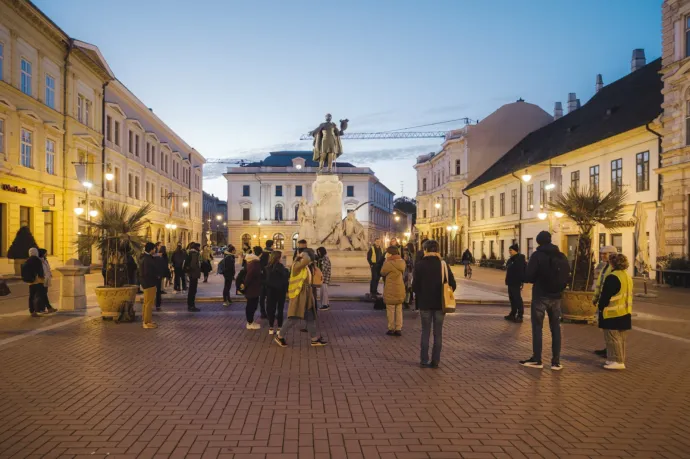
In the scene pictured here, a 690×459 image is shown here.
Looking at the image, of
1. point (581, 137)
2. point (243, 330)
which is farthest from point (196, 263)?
point (581, 137)

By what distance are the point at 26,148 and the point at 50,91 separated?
15.3ft

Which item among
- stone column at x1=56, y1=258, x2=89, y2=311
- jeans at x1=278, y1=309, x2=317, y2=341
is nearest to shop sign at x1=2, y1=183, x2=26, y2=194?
stone column at x1=56, y1=258, x2=89, y2=311

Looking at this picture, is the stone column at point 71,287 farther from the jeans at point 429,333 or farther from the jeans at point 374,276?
the jeans at point 429,333

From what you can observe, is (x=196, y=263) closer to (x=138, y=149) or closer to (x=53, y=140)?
(x=53, y=140)

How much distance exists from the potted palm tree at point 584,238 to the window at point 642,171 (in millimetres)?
16591

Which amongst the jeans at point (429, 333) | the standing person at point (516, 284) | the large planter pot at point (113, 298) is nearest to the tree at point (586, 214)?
the standing person at point (516, 284)

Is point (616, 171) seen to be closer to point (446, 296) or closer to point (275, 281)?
point (275, 281)

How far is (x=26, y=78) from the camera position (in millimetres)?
28750

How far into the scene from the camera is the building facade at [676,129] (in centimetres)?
2495

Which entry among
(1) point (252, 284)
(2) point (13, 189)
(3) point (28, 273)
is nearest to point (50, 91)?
(2) point (13, 189)

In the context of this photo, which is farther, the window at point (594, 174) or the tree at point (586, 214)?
the window at point (594, 174)

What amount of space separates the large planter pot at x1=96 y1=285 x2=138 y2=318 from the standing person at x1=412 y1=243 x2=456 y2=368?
718cm

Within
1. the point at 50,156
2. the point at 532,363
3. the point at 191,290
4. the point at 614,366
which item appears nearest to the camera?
the point at 614,366

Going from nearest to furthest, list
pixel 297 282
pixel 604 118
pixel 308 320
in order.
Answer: pixel 297 282, pixel 308 320, pixel 604 118
